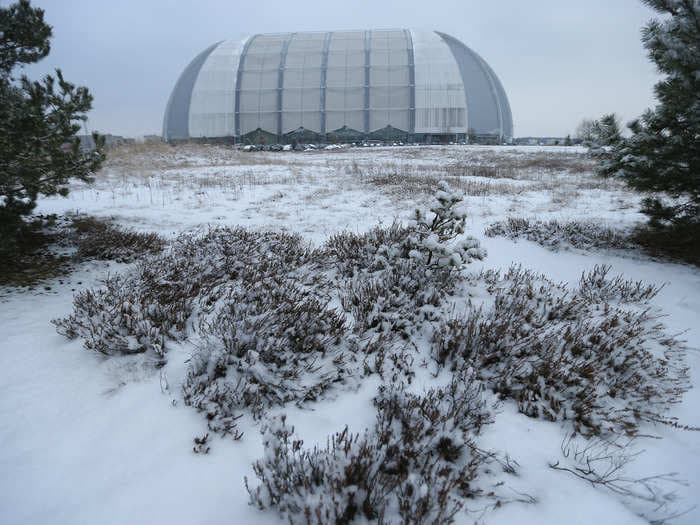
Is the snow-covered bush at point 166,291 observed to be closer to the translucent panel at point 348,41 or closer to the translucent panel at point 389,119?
the translucent panel at point 389,119

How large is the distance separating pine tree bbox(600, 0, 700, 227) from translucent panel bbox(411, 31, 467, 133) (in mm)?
38677

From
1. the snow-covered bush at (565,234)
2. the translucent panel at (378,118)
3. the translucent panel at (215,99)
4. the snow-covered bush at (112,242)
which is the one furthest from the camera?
the translucent panel at (215,99)

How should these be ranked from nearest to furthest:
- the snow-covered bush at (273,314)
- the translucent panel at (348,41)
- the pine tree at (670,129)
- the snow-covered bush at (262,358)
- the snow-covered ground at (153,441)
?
1. the snow-covered ground at (153,441)
2. the snow-covered bush at (262,358)
3. the snow-covered bush at (273,314)
4. the pine tree at (670,129)
5. the translucent panel at (348,41)

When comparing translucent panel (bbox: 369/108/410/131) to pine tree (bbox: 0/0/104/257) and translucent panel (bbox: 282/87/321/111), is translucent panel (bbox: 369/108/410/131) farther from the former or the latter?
pine tree (bbox: 0/0/104/257)

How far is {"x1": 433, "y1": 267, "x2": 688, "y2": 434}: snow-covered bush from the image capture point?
8.19ft

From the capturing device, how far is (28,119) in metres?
3.95

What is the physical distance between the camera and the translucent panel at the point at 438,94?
132 ft

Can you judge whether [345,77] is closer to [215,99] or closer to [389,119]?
[389,119]

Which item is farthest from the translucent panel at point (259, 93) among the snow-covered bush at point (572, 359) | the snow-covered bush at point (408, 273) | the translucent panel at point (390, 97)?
the snow-covered bush at point (572, 359)

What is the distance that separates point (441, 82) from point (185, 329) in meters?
44.5

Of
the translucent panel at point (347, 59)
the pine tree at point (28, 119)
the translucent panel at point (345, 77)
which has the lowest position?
the pine tree at point (28, 119)

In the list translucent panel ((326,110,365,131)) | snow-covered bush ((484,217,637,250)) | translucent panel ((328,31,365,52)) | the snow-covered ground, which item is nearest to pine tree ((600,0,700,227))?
snow-covered bush ((484,217,637,250))

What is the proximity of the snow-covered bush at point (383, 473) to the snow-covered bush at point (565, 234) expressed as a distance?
5.09 meters

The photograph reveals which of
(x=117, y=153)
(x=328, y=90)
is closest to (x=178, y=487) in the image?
(x=117, y=153)
